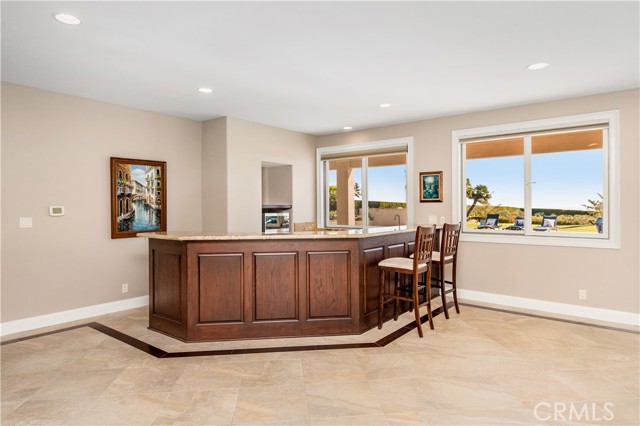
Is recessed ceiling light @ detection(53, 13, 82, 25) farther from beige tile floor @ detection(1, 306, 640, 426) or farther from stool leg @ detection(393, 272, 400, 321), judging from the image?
stool leg @ detection(393, 272, 400, 321)

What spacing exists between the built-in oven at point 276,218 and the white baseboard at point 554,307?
292 cm

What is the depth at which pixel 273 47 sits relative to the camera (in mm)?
2998

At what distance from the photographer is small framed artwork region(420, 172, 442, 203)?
5426 millimetres

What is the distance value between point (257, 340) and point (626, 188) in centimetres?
426

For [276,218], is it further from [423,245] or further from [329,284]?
[423,245]

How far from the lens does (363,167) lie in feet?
21.0

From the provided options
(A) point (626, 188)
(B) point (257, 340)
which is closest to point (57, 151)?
(B) point (257, 340)

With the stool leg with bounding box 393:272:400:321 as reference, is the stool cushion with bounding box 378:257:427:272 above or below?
above

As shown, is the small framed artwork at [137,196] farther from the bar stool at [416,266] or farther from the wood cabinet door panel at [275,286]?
the bar stool at [416,266]

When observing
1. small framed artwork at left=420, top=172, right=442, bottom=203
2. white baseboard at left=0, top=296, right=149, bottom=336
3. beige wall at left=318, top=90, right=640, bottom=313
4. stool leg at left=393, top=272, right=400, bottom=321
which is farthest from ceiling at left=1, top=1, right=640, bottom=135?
white baseboard at left=0, top=296, right=149, bottom=336

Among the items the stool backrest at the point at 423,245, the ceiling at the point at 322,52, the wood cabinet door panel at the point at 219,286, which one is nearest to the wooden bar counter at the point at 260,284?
the wood cabinet door panel at the point at 219,286

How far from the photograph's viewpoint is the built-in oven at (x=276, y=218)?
238 inches

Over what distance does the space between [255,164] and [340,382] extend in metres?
3.70

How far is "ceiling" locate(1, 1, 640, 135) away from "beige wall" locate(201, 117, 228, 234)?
2.43ft
